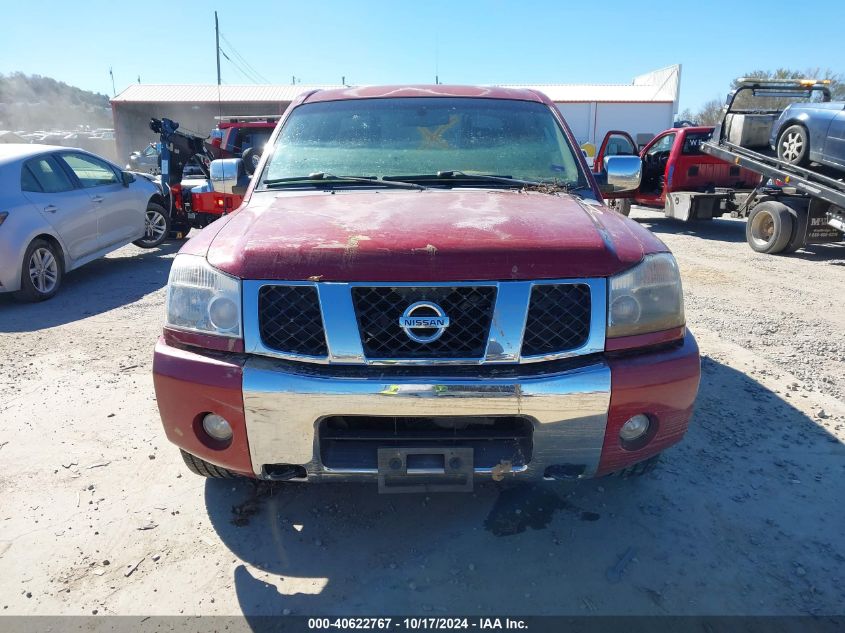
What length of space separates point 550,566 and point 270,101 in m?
34.3

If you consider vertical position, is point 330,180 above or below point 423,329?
above

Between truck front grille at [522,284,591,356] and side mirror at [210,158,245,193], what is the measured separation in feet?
7.78

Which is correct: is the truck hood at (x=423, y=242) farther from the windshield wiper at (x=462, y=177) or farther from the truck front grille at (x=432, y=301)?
the windshield wiper at (x=462, y=177)

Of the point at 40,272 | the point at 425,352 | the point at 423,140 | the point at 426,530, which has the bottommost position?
the point at 426,530

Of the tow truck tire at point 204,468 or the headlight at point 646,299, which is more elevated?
the headlight at point 646,299

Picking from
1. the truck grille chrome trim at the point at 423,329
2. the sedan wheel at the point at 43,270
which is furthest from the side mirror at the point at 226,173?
the sedan wheel at the point at 43,270

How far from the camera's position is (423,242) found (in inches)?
81.4

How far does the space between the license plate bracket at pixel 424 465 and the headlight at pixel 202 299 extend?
718 millimetres

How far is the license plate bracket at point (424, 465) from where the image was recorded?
2047mm

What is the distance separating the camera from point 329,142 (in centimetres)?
327

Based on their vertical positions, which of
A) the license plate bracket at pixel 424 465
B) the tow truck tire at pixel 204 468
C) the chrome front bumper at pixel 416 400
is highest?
the chrome front bumper at pixel 416 400

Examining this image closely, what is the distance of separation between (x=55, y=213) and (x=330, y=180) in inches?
204

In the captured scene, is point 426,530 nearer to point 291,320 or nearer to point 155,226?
point 291,320

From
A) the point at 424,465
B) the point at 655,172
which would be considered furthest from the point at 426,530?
the point at 655,172
